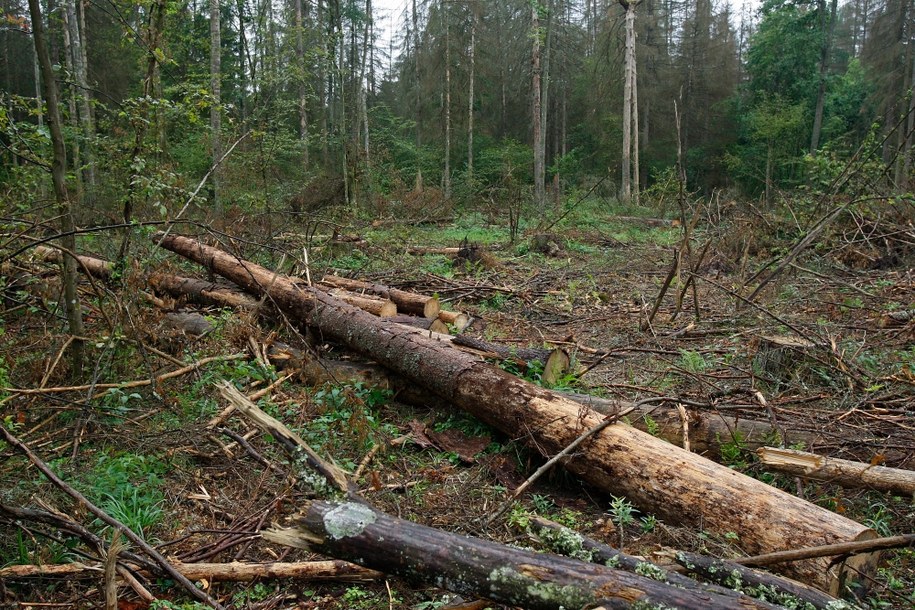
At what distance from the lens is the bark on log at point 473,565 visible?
6.72 ft

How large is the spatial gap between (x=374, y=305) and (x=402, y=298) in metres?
0.56

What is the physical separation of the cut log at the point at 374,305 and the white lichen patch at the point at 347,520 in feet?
13.8

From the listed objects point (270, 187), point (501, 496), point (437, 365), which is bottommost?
point (501, 496)

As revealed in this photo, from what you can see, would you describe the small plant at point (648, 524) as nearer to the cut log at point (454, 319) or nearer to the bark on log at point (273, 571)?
the bark on log at point (273, 571)

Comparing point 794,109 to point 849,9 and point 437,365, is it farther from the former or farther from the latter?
point 437,365

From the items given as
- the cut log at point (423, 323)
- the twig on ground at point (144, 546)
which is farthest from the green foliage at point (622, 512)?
the cut log at point (423, 323)

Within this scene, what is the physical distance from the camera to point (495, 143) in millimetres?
33812

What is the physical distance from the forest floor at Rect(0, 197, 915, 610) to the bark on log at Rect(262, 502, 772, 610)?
1.48 feet

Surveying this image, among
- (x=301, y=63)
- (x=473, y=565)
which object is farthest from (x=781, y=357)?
(x=301, y=63)

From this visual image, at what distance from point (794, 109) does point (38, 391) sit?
106 feet

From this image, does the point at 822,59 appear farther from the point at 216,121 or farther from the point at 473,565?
the point at 473,565

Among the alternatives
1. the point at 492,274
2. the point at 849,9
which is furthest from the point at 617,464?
the point at 849,9

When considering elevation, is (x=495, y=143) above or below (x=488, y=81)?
below

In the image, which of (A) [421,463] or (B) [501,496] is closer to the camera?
(B) [501,496]
